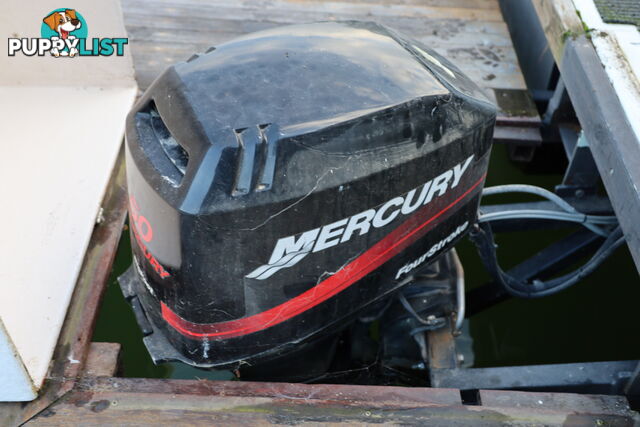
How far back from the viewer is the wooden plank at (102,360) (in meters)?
1.60

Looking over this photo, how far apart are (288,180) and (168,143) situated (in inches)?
12.0

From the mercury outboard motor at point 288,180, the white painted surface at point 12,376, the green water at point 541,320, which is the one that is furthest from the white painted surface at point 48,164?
the green water at point 541,320

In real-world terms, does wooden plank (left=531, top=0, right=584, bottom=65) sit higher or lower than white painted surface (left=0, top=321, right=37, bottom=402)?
higher

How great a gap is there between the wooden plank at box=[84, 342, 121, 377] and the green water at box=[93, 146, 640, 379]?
95cm

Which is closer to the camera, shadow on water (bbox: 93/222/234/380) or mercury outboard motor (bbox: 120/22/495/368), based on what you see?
mercury outboard motor (bbox: 120/22/495/368)

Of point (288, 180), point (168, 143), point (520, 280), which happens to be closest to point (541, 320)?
point (520, 280)

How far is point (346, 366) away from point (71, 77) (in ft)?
4.92

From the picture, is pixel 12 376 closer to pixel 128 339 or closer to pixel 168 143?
pixel 168 143

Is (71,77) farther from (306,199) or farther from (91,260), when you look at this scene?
(306,199)

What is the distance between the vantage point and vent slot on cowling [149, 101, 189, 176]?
136 centimetres

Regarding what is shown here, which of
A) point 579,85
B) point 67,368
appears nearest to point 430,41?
point 579,85

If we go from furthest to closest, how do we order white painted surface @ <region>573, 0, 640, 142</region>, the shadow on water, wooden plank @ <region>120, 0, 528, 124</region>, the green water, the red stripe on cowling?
wooden plank @ <region>120, 0, 528, 124</region> → the green water → the shadow on water → white painted surface @ <region>573, 0, 640, 142</region> → the red stripe on cowling

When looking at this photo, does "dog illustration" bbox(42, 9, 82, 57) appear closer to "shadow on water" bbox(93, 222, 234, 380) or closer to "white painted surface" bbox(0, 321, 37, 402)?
"shadow on water" bbox(93, 222, 234, 380)

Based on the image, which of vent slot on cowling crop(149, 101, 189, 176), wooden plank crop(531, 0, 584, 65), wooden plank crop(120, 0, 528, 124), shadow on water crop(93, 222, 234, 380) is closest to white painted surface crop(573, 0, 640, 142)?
wooden plank crop(531, 0, 584, 65)
